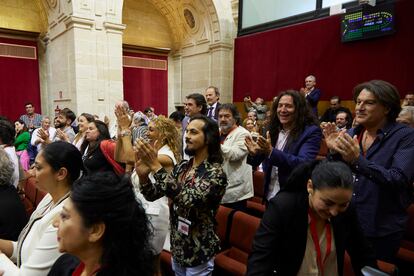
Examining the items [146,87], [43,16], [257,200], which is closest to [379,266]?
[257,200]

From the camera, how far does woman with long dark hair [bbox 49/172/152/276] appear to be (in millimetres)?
991

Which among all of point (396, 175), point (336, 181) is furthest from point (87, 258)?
point (396, 175)

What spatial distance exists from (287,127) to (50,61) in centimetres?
807

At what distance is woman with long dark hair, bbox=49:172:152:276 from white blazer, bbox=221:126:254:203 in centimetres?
148

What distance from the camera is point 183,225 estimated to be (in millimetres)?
1637

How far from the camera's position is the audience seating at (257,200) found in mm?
2885

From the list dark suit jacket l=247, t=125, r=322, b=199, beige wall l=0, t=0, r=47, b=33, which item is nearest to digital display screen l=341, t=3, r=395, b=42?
dark suit jacket l=247, t=125, r=322, b=199

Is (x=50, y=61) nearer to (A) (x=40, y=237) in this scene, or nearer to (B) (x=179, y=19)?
(B) (x=179, y=19)

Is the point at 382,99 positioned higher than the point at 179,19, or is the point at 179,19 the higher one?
the point at 179,19

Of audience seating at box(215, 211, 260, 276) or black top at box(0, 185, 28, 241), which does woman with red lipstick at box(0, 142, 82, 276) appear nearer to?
black top at box(0, 185, 28, 241)

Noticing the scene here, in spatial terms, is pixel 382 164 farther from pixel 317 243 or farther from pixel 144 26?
pixel 144 26

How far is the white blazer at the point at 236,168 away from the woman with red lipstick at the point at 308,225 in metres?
1.22

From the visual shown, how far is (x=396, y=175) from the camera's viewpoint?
4.83 ft

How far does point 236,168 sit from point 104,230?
167 cm
